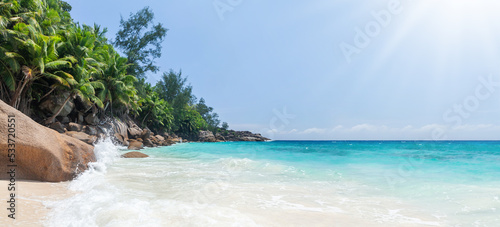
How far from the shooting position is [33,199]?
148 inches

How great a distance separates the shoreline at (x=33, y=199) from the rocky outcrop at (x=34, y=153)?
27 centimetres

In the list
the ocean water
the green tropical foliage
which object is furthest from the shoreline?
the green tropical foliage

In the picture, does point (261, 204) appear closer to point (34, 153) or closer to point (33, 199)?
point (33, 199)

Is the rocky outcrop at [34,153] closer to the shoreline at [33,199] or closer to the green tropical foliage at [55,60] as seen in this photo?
the shoreline at [33,199]

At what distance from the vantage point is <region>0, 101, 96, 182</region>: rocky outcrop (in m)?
4.88

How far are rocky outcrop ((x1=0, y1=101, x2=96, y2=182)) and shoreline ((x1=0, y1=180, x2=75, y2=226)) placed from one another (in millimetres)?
268

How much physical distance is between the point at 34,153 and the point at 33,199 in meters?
1.84

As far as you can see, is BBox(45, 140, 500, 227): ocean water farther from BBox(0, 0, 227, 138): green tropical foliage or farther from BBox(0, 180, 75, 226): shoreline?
BBox(0, 0, 227, 138): green tropical foliage

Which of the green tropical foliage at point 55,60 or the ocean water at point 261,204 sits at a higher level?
the green tropical foliage at point 55,60

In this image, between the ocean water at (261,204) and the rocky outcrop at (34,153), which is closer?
the ocean water at (261,204)

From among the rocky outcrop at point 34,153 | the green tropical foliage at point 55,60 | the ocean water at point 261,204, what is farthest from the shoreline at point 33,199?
the green tropical foliage at point 55,60

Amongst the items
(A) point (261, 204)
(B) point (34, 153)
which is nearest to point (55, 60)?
(B) point (34, 153)

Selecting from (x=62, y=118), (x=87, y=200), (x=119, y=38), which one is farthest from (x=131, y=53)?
(x=87, y=200)

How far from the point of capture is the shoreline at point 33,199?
289 centimetres
